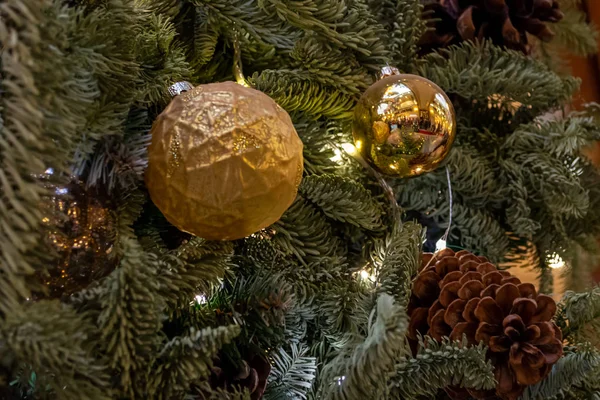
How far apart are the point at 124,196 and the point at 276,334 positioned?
5.7 inches

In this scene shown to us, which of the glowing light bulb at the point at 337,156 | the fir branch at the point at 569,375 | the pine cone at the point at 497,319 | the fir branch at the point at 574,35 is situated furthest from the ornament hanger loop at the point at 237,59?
the fir branch at the point at 574,35

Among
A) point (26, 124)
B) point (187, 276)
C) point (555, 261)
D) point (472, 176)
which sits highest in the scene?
point (26, 124)

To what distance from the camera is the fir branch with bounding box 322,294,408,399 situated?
29 cm

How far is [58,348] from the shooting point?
25 cm

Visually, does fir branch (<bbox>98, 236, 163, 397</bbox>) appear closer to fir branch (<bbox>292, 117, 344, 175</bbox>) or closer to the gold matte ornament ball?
the gold matte ornament ball

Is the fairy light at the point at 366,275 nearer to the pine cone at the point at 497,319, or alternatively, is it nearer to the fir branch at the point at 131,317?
the pine cone at the point at 497,319

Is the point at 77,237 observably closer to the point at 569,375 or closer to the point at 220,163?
the point at 220,163

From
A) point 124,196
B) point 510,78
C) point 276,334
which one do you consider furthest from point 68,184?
point 510,78

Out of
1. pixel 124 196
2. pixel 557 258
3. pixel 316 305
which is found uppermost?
pixel 124 196

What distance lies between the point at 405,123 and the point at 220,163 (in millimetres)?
187

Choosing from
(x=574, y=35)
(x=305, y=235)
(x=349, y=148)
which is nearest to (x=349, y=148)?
(x=349, y=148)

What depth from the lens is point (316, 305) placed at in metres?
0.43

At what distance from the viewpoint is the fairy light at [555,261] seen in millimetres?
610

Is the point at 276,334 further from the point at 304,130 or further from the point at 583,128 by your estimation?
the point at 583,128
